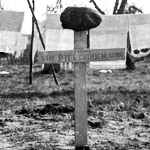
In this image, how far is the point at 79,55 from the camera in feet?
10.9

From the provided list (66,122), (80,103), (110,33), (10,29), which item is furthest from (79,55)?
(110,33)

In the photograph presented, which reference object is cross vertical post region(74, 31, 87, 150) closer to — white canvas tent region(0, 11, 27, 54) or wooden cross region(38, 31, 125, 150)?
wooden cross region(38, 31, 125, 150)

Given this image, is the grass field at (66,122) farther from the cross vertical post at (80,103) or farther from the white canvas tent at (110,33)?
the white canvas tent at (110,33)

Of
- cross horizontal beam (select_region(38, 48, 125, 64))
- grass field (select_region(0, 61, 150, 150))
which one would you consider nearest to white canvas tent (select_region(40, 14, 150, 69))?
grass field (select_region(0, 61, 150, 150))

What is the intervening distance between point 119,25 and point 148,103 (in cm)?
436

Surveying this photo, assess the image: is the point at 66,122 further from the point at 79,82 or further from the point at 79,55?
the point at 79,55

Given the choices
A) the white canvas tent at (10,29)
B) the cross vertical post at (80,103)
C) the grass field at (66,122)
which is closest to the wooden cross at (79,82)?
the cross vertical post at (80,103)

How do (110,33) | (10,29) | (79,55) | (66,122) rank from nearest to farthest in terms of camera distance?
(79,55)
(66,122)
(10,29)
(110,33)

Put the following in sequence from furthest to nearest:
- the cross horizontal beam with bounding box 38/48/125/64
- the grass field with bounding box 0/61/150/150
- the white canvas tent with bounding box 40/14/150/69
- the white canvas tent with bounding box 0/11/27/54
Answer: the white canvas tent with bounding box 40/14/150/69
the white canvas tent with bounding box 0/11/27/54
the grass field with bounding box 0/61/150/150
the cross horizontal beam with bounding box 38/48/125/64

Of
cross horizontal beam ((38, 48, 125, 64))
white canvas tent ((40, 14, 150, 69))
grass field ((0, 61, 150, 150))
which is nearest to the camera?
cross horizontal beam ((38, 48, 125, 64))

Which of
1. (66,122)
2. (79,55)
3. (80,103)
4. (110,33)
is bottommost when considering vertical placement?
(66,122)

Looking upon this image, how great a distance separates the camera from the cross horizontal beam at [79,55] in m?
3.31

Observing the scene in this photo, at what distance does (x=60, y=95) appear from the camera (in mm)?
7348

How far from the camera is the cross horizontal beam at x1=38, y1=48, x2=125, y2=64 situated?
10.9 feet
